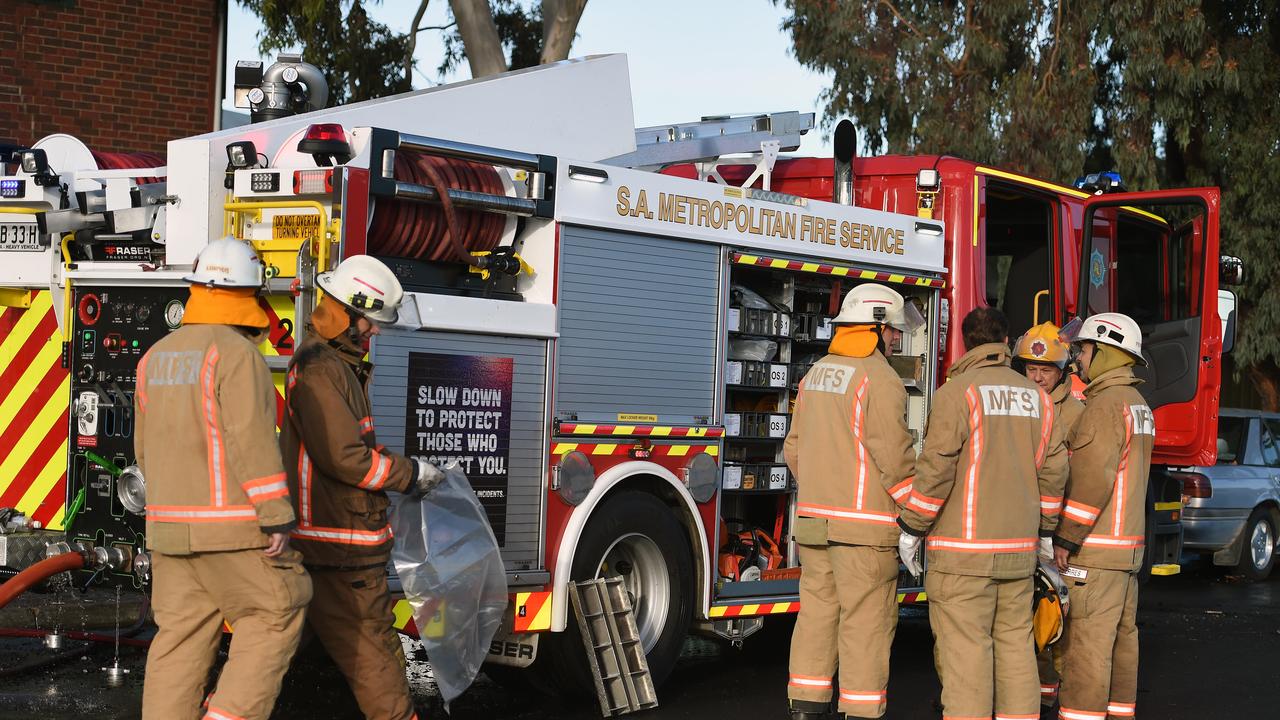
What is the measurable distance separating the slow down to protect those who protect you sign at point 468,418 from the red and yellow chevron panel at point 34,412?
5.69 ft

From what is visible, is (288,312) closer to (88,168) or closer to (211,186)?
(211,186)

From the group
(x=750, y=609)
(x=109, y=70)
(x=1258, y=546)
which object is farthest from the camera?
(x=1258, y=546)

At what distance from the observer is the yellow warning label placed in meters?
5.92

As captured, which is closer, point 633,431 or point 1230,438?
point 633,431

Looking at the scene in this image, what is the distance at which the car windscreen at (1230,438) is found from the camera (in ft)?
45.8

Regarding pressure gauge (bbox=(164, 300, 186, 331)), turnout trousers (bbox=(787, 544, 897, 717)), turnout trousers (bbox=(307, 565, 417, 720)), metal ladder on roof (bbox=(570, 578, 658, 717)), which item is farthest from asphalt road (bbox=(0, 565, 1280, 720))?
pressure gauge (bbox=(164, 300, 186, 331))

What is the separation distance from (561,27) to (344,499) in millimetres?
10593

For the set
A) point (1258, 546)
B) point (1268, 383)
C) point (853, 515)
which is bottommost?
point (1258, 546)

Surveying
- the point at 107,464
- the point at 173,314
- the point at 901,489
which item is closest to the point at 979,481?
the point at 901,489

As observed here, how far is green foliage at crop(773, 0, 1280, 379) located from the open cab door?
817cm

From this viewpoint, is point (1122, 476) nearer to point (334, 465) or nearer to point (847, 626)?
point (847, 626)

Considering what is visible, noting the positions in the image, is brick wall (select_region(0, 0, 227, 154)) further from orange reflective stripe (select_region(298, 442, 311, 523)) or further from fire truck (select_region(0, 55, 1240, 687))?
orange reflective stripe (select_region(298, 442, 311, 523))

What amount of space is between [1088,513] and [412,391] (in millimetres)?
2865

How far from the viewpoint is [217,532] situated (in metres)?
4.83
